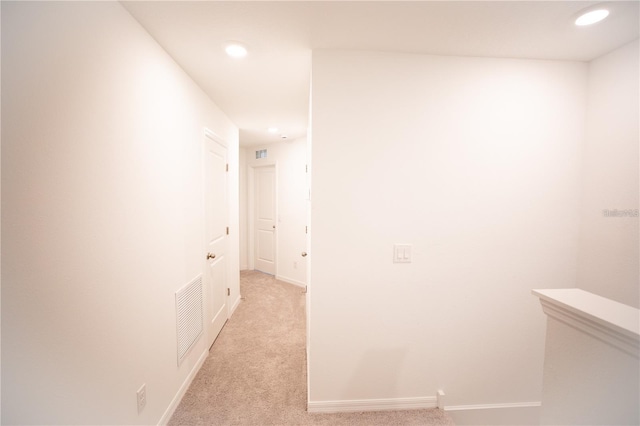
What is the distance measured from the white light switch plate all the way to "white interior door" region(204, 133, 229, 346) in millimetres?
1765

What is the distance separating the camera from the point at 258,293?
13.0ft

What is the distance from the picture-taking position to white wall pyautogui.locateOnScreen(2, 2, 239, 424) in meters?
0.80

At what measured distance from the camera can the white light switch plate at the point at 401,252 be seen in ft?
5.71

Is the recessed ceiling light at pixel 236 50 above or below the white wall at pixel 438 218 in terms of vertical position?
above

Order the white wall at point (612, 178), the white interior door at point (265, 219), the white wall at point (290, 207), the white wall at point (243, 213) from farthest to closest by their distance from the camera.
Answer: the white wall at point (243, 213) < the white interior door at point (265, 219) < the white wall at point (290, 207) < the white wall at point (612, 178)

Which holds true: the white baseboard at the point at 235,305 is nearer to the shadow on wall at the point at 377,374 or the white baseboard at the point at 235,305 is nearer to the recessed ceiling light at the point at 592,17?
the shadow on wall at the point at 377,374

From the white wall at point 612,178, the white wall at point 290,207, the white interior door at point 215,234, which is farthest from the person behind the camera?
the white wall at point 290,207

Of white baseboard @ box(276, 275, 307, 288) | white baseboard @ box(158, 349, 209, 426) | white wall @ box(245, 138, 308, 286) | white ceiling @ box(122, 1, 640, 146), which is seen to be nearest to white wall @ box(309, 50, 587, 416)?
white ceiling @ box(122, 1, 640, 146)

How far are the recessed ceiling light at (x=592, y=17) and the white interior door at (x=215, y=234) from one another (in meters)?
2.77

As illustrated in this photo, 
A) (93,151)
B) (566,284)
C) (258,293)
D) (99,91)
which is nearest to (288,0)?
(99,91)

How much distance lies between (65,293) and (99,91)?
0.89m

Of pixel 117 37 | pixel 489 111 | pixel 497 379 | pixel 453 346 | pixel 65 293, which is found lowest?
pixel 497 379

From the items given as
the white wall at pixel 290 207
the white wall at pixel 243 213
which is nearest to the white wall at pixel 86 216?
the white wall at pixel 290 207

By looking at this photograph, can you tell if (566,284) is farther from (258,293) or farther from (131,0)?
(258,293)
